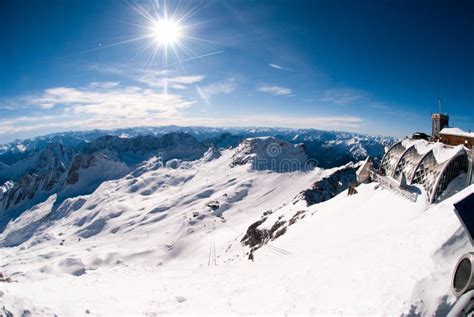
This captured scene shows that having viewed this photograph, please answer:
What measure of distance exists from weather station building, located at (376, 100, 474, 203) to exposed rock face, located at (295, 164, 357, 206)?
32028 millimetres

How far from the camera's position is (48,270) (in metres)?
69.9

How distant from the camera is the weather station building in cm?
2609

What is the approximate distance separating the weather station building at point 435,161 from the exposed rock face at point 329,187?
105ft

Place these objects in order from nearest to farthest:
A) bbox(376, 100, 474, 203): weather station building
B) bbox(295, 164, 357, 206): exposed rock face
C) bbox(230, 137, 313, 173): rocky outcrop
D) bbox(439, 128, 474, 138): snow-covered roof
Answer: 1. bbox(376, 100, 474, 203): weather station building
2. bbox(439, 128, 474, 138): snow-covered roof
3. bbox(295, 164, 357, 206): exposed rock face
4. bbox(230, 137, 313, 173): rocky outcrop

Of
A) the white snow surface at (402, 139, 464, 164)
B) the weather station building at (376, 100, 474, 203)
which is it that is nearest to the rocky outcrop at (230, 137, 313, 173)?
the weather station building at (376, 100, 474, 203)

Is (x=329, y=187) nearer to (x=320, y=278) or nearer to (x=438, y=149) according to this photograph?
(x=438, y=149)

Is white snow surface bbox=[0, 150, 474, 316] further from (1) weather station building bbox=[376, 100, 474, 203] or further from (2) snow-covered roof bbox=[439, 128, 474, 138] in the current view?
(2) snow-covered roof bbox=[439, 128, 474, 138]

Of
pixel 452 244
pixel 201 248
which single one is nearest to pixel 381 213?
pixel 452 244

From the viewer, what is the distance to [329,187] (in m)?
100

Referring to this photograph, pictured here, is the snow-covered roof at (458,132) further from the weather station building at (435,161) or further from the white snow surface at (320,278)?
the white snow surface at (320,278)

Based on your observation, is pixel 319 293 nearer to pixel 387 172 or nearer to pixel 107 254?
pixel 387 172

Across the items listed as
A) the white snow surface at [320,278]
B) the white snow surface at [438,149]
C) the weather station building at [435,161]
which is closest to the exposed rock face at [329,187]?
the weather station building at [435,161]

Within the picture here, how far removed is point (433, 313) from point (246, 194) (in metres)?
124

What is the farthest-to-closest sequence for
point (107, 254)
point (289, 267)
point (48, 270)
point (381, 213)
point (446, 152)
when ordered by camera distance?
point (107, 254), point (48, 270), point (446, 152), point (381, 213), point (289, 267)
